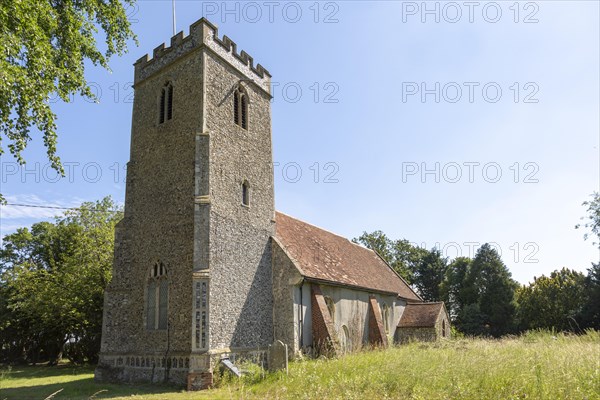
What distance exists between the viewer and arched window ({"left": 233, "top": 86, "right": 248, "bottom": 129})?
1853 centimetres

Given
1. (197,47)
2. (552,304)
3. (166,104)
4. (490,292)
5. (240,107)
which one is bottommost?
(552,304)

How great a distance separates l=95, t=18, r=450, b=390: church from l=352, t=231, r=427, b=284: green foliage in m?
31.7

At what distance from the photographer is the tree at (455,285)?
46750 millimetres

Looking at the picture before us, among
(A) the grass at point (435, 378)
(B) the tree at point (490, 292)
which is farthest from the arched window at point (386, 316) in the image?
(B) the tree at point (490, 292)

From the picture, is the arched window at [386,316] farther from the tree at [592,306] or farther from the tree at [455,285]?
the tree at [455,285]

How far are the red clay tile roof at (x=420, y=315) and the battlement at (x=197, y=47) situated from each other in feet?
54.6

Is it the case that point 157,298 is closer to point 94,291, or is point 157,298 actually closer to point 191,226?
point 191,226

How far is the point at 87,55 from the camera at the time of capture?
44.8ft

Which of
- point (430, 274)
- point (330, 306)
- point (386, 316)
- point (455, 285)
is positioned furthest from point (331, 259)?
point (430, 274)

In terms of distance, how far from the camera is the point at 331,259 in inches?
896

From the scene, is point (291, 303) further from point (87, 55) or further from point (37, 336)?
point (37, 336)

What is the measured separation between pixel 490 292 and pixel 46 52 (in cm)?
4238

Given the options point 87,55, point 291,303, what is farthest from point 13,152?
point 291,303

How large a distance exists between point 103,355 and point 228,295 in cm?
566
